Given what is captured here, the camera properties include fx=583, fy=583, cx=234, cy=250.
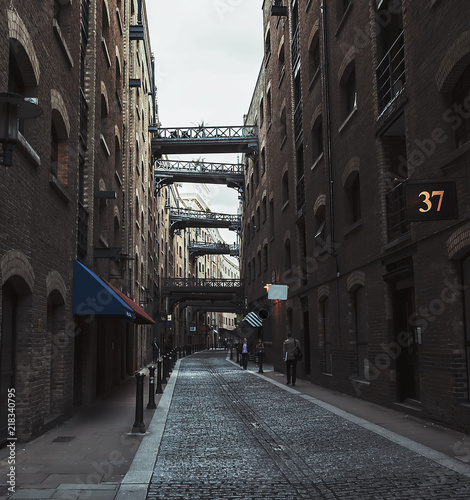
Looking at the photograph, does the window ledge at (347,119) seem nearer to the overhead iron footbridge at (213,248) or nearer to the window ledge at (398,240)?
the window ledge at (398,240)

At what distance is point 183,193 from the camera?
7519 centimetres

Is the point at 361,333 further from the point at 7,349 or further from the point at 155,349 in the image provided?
the point at 155,349

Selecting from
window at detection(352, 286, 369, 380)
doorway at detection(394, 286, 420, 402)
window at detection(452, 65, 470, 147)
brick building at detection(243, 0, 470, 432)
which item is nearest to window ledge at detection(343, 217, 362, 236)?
brick building at detection(243, 0, 470, 432)

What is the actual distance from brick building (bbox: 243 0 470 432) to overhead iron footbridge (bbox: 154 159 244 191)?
16.2 metres

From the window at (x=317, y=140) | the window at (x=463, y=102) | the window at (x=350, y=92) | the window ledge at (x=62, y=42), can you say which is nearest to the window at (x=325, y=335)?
the window at (x=317, y=140)

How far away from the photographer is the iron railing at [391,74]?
1199 cm

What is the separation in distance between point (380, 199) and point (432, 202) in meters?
4.09

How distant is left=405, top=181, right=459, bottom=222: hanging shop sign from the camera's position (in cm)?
837

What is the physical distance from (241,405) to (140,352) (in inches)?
590

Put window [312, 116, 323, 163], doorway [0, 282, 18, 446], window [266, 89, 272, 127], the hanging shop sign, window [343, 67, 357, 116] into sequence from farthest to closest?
window [266, 89, 272, 127] → window [312, 116, 323, 163] → window [343, 67, 357, 116] → the hanging shop sign → doorway [0, 282, 18, 446]

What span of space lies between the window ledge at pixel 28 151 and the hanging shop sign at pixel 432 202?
543 centimetres

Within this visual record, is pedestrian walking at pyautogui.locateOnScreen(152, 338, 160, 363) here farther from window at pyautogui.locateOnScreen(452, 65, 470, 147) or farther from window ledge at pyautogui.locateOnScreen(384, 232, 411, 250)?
window at pyautogui.locateOnScreen(452, 65, 470, 147)

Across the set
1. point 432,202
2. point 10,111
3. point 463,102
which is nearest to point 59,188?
point 10,111

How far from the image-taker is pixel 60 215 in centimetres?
1050
